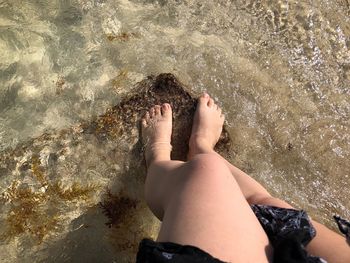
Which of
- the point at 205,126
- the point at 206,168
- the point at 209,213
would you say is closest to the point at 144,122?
the point at 205,126

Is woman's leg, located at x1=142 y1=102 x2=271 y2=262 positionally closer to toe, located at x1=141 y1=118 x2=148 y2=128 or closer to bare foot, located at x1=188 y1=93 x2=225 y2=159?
bare foot, located at x1=188 y1=93 x2=225 y2=159

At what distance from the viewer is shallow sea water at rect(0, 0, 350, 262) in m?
2.73

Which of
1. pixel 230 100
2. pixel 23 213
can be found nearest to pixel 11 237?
pixel 23 213

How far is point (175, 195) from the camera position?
1943 millimetres

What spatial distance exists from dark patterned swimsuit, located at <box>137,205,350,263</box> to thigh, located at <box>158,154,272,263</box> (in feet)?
0.20

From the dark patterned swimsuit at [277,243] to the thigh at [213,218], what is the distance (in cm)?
6

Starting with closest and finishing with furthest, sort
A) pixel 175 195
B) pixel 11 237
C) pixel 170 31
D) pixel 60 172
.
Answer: pixel 175 195 < pixel 11 237 < pixel 60 172 < pixel 170 31

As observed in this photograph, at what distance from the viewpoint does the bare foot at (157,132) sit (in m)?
2.71

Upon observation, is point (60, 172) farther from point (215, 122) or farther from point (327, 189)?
point (327, 189)

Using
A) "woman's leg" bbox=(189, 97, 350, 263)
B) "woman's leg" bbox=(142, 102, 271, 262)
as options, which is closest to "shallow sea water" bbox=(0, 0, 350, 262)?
"woman's leg" bbox=(189, 97, 350, 263)

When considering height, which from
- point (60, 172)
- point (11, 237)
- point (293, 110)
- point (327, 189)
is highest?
point (293, 110)

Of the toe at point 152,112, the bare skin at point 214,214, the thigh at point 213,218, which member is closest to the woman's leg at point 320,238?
the bare skin at point 214,214

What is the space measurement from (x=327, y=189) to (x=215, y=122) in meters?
0.80

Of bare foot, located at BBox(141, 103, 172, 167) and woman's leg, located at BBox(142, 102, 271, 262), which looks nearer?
woman's leg, located at BBox(142, 102, 271, 262)
